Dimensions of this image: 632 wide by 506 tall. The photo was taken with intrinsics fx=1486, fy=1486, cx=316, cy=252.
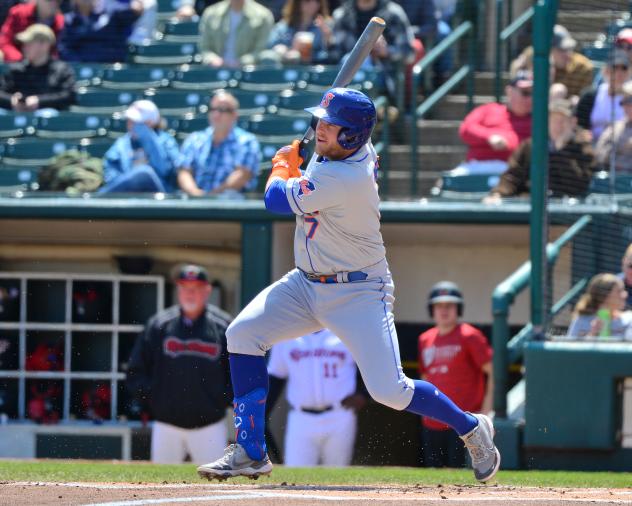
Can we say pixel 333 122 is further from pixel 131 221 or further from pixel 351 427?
pixel 131 221

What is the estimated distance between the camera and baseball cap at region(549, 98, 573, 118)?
961 centimetres

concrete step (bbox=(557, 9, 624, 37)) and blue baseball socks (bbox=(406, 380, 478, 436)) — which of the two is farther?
concrete step (bbox=(557, 9, 624, 37))

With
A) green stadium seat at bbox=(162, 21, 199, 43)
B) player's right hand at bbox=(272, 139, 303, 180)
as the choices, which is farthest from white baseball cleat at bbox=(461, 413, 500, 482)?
green stadium seat at bbox=(162, 21, 199, 43)

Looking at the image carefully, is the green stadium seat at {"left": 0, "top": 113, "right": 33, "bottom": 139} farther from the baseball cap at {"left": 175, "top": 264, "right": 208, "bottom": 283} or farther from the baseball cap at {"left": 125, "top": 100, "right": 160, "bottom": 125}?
the baseball cap at {"left": 175, "top": 264, "right": 208, "bottom": 283}

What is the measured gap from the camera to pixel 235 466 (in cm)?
578

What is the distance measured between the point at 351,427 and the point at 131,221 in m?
2.25

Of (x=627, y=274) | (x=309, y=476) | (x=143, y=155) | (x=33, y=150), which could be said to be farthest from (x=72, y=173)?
(x=309, y=476)

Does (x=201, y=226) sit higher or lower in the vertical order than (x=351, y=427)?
higher

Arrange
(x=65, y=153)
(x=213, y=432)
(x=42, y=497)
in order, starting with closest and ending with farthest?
(x=42, y=497) → (x=213, y=432) → (x=65, y=153)

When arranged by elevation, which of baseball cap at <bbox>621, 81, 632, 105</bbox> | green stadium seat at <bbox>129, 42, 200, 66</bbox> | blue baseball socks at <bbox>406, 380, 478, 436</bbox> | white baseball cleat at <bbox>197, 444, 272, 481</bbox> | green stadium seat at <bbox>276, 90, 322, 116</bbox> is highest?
green stadium seat at <bbox>129, 42, 200, 66</bbox>

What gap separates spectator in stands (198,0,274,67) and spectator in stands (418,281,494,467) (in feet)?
11.3

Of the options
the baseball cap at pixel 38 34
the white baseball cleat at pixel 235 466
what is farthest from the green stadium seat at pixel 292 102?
the white baseball cleat at pixel 235 466

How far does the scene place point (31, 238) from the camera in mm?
11023

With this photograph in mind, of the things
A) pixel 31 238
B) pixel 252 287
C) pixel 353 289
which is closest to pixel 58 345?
pixel 31 238
